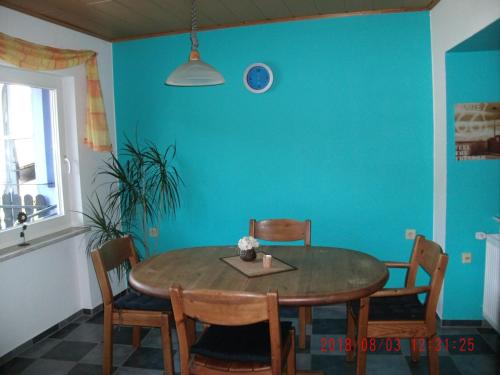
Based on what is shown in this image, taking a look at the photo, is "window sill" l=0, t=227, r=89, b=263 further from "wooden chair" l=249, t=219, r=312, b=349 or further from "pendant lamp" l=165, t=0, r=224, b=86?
"pendant lamp" l=165, t=0, r=224, b=86

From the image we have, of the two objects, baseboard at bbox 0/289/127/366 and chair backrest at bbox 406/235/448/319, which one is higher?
chair backrest at bbox 406/235/448/319

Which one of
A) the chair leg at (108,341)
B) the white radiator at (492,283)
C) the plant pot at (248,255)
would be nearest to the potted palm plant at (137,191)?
the chair leg at (108,341)

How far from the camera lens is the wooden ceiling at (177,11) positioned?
3.04 meters

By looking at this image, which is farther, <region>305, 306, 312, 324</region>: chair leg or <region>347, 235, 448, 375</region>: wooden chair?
<region>305, 306, 312, 324</region>: chair leg

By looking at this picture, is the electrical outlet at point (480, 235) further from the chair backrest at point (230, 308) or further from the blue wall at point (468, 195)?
the chair backrest at point (230, 308)

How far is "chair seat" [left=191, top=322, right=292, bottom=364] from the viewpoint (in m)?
2.00

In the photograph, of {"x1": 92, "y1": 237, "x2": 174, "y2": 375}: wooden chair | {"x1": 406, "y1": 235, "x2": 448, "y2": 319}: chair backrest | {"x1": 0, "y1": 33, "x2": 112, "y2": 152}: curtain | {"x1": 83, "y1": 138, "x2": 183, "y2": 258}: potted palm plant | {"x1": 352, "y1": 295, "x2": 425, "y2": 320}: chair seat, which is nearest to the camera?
{"x1": 406, "y1": 235, "x2": 448, "y2": 319}: chair backrest

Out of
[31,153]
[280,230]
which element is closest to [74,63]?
[31,153]

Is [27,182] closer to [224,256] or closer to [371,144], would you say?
[224,256]

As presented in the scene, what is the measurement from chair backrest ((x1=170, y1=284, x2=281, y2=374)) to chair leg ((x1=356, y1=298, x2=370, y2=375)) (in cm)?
65

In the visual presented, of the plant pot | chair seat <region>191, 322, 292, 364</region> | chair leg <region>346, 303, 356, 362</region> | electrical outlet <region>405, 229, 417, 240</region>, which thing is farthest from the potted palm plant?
electrical outlet <region>405, 229, 417, 240</region>

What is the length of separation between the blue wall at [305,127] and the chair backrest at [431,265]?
0.99 meters

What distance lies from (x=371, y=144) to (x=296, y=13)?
1231 mm

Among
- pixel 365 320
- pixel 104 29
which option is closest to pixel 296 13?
pixel 104 29
